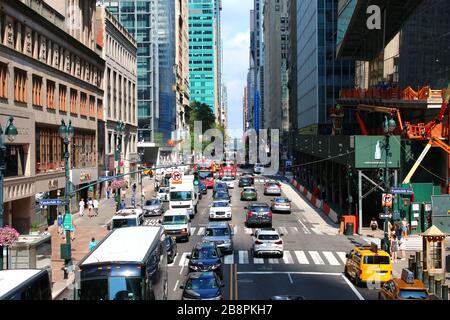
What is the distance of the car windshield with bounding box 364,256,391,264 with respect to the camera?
24.5 m

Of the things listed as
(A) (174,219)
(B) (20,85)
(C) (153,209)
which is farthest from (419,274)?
(C) (153,209)

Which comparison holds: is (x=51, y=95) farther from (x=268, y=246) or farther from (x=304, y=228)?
(x=268, y=246)

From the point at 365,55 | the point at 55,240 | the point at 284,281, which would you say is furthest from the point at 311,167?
the point at 284,281

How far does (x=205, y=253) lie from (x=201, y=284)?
689 centimetres

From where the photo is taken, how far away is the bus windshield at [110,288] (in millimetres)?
15930

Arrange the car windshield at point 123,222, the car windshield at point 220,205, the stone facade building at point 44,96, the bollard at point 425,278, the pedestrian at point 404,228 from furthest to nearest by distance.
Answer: the car windshield at point 220,205 → the stone facade building at point 44,96 → the car windshield at point 123,222 → the pedestrian at point 404,228 → the bollard at point 425,278

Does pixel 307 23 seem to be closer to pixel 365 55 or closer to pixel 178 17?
pixel 365 55

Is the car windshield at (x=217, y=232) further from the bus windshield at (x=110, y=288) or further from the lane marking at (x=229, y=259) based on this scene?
the bus windshield at (x=110, y=288)

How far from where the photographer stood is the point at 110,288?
15.9m

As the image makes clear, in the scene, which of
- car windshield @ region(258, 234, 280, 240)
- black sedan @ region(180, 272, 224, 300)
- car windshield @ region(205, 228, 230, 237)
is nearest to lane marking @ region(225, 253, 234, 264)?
car windshield @ region(205, 228, 230, 237)

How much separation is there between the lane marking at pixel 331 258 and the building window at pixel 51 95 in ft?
87.5

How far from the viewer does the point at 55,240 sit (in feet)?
134

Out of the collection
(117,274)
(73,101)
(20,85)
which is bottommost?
(117,274)

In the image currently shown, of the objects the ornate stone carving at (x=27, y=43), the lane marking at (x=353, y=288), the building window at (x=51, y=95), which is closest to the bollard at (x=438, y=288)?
the lane marking at (x=353, y=288)
